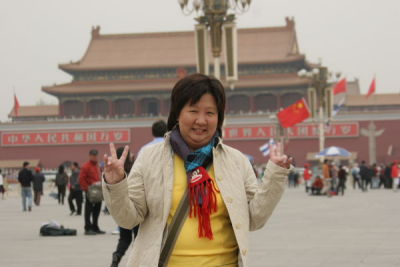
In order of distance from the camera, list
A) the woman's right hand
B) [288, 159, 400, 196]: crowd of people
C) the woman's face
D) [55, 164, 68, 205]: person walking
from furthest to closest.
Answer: [288, 159, 400, 196]: crowd of people, [55, 164, 68, 205]: person walking, the woman's face, the woman's right hand

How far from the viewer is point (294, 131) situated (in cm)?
4291

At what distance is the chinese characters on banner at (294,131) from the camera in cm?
4250

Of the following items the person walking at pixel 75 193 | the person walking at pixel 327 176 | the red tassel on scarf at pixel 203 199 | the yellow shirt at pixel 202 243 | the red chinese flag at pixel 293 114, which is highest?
the red tassel on scarf at pixel 203 199

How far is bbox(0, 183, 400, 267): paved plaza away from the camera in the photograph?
297 inches

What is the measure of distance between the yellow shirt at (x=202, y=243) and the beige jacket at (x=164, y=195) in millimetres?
37

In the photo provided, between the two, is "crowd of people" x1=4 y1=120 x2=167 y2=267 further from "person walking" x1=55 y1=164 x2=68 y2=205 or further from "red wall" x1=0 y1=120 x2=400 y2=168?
"red wall" x1=0 y1=120 x2=400 y2=168

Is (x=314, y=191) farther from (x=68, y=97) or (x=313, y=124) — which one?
(x=68, y=97)

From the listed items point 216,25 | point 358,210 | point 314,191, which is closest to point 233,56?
point 216,25

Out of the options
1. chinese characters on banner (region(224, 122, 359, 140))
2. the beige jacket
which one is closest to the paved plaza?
the beige jacket

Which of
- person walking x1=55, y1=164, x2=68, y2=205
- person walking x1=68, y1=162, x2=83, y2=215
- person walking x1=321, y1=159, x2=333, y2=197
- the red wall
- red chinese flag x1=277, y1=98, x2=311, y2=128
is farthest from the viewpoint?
the red wall

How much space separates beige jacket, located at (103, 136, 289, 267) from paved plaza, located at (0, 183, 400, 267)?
4032 millimetres

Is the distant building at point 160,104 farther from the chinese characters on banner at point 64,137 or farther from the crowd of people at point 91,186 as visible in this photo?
the crowd of people at point 91,186

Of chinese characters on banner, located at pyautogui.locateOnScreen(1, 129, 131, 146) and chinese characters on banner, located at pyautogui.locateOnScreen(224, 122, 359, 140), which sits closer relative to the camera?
chinese characters on banner, located at pyautogui.locateOnScreen(224, 122, 359, 140)

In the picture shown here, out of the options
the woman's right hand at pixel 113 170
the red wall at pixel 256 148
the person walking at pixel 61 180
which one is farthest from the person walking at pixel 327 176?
the red wall at pixel 256 148
